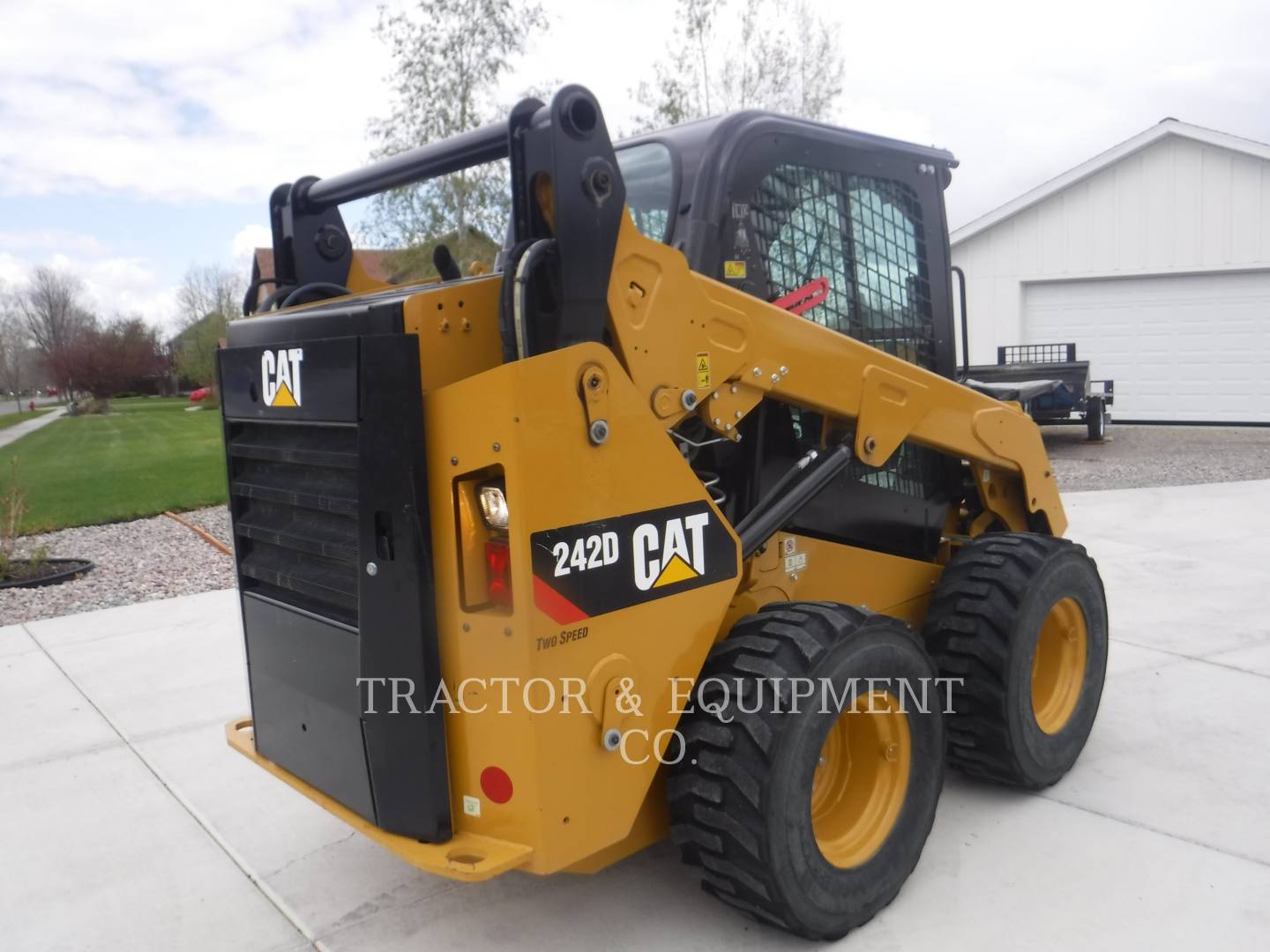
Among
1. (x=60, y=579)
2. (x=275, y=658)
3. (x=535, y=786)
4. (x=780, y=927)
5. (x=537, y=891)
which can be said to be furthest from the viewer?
(x=60, y=579)

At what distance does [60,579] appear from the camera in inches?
312

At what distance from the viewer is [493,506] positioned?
2.38 meters

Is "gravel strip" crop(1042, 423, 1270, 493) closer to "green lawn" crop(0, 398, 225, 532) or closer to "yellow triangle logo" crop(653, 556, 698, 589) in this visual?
"yellow triangle logo" crop(653, 556, 698, 589)

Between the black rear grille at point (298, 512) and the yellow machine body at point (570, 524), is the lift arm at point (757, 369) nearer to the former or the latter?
the yellow machine body at point (570, 524)

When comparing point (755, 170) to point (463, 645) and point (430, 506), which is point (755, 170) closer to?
point (430, 506)

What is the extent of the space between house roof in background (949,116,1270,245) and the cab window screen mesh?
15523 millimetres

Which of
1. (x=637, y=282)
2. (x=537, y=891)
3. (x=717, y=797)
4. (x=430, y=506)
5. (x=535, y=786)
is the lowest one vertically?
(x=537, y=891)

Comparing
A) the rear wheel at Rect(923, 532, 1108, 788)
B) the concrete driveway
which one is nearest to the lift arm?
the rear wheel at Rect(923, 532, 1108, 788)

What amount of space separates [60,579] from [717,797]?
23.1ft

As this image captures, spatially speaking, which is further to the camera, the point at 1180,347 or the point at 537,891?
the point at 1180,347

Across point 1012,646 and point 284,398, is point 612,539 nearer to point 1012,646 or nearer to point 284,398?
point 284,398

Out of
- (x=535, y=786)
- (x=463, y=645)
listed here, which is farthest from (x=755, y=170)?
(x=535, y=786)

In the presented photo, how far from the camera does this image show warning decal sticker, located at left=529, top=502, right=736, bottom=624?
2.32 meters

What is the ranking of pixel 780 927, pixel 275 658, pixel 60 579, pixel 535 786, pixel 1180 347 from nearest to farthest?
pixel 535 786 < pixel 780 927 < pixel 275 658 < pixel 60 579 < pixel 1180 347
